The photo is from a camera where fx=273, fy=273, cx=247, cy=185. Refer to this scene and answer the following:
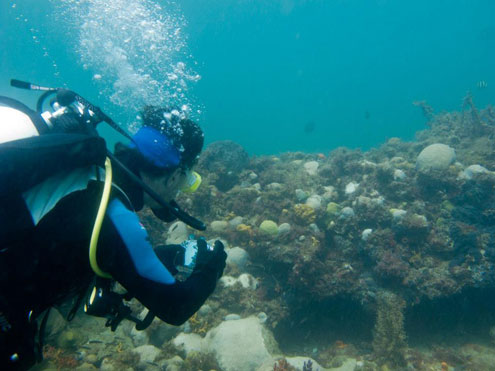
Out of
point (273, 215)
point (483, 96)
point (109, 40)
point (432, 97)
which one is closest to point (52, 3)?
point (109, 40)

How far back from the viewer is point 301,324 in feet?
21.4

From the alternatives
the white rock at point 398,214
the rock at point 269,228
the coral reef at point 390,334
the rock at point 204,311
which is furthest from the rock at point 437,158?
the rock at point 204,311

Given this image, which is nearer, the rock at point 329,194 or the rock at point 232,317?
the rock at point 232,317

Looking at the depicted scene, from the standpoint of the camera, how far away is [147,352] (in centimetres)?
595

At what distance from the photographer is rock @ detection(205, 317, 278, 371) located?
554 cm

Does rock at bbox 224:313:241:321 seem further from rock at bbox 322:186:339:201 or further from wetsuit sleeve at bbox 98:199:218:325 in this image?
rock at bbox 322:186:339:201

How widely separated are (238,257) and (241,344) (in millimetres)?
2439

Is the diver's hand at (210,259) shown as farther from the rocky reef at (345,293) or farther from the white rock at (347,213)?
the white rock at (347,213)

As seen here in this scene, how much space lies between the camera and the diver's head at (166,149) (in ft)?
8.50

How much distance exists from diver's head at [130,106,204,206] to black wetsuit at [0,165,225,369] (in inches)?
27.6

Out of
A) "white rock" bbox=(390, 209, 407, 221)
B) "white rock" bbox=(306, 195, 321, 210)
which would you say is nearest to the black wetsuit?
"white rock" bbox=(390, 209, 407, 221)

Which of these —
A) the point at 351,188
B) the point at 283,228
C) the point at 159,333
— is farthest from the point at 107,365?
the point at 351,188

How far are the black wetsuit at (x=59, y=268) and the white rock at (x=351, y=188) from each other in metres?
9.57

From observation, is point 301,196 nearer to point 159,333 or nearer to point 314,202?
point 314,202
